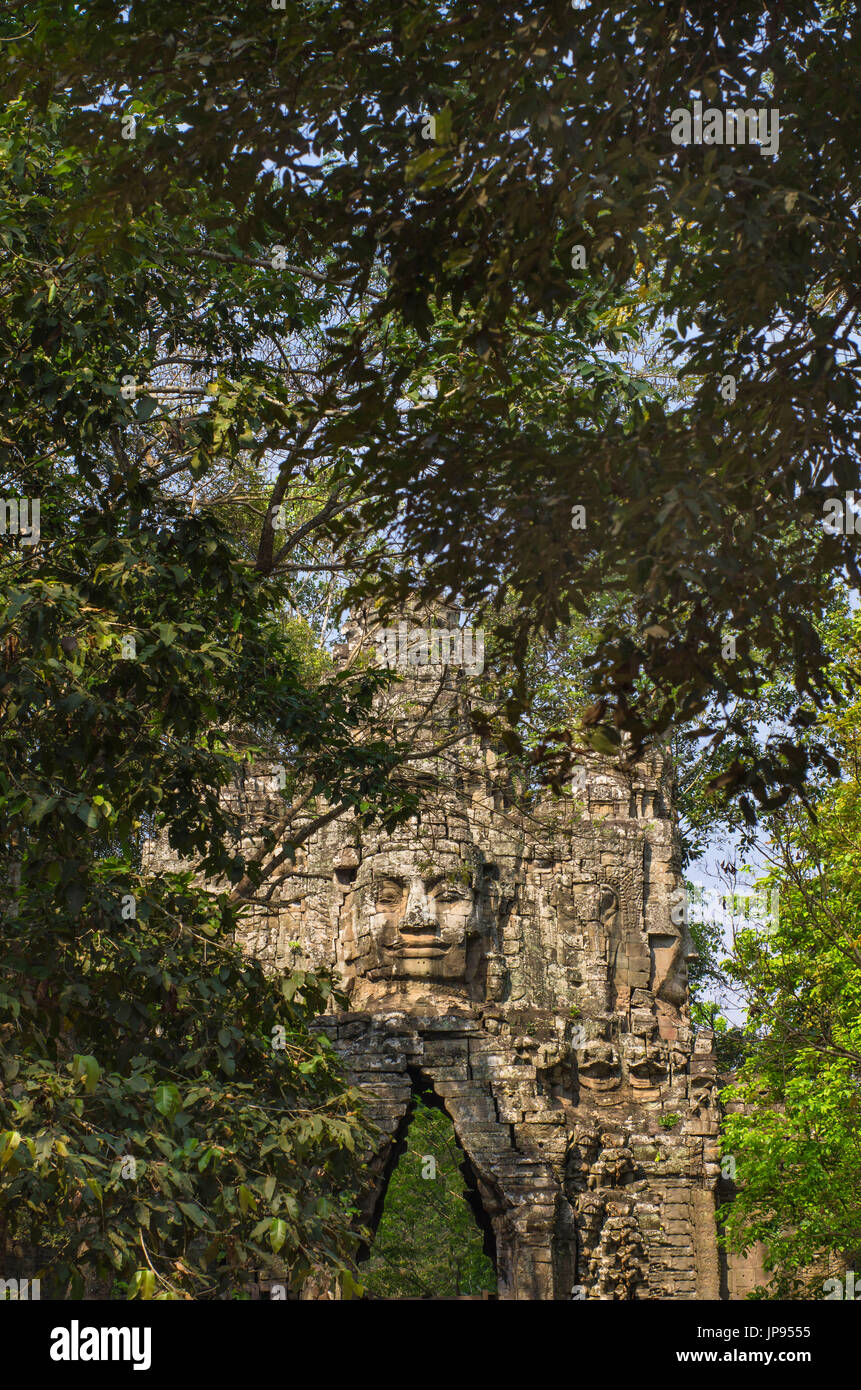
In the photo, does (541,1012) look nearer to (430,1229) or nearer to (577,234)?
(430,1229)

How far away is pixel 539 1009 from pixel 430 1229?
20.8 feet

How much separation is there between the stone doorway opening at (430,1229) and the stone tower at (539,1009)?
4.53 m

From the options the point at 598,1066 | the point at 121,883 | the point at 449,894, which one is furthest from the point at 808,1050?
the point at 121,883

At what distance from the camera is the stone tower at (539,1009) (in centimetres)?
1695

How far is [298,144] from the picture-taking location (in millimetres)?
4973

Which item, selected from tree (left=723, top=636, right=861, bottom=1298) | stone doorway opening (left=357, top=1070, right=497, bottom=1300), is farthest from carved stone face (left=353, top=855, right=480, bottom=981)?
stone doorway opening (left=357, top=1070, right=497, bottom=1300)

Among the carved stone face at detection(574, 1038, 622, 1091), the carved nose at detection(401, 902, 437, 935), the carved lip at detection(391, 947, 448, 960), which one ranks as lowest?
the carved stone face at detection(574, 1038, 622, 1091)

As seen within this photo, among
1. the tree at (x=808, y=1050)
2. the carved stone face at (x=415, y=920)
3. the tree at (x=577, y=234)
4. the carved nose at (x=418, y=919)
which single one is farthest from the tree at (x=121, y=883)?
the carved stone face at (x=415, y=920)

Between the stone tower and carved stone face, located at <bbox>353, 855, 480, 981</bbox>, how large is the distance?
0.03m


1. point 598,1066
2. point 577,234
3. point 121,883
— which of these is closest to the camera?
point 577,234

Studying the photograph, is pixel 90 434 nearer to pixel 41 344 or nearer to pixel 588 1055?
pixel 41 344

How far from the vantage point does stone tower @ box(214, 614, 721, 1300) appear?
1695cm

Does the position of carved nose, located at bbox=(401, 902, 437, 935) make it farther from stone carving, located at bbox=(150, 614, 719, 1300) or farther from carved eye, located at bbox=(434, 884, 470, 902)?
carved eye, located at bbox=(434, 884, 470, 902)

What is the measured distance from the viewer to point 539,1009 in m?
19.2
